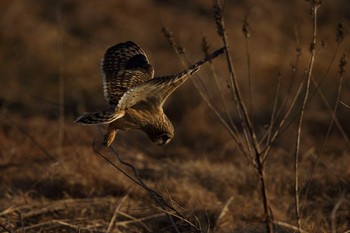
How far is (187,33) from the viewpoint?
14.0m

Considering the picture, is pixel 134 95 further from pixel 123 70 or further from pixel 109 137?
pixel 123 70

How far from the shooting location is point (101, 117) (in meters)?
3.47

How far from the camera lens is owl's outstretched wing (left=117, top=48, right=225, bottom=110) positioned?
3.24 meters

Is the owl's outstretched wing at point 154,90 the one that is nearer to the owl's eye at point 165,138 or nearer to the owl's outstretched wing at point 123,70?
the owl's eye at point 165,138

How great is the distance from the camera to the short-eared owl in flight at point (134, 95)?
3.39 meters

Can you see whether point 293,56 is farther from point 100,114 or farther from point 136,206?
point 100,114

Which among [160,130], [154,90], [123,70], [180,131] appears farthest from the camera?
[180,131]

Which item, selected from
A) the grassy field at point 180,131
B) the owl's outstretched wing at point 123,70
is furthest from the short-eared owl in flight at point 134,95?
the grassy field at point 180,131

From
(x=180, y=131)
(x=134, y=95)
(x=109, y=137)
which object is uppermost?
(x=134, y=95)

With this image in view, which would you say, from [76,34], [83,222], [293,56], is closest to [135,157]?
[83,222]

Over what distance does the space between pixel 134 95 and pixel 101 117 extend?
0.18 meters

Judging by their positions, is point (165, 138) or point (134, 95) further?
point (165, 138)

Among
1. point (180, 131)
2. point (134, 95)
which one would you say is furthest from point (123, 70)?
point (180, 131)

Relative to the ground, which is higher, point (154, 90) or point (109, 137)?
point (154, 90)
